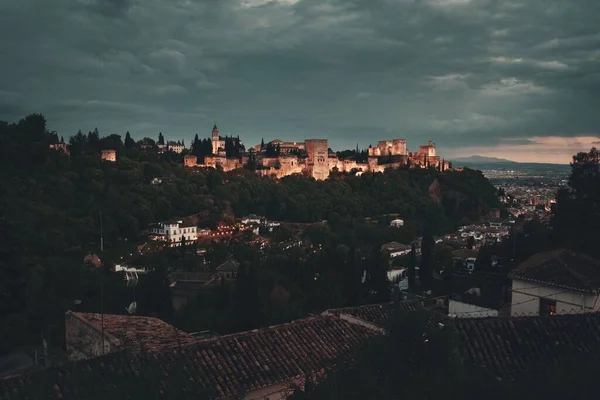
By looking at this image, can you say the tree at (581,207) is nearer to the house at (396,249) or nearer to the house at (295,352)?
the house at (295,352)

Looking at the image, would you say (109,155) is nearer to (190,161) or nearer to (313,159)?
(190,161)

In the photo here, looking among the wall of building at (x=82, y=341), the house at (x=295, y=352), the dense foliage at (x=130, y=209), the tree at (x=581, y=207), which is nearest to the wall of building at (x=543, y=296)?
the house at (x=295, y=352)

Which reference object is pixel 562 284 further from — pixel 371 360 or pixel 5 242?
pixel 5 242

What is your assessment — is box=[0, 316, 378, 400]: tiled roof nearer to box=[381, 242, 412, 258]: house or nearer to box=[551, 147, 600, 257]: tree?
box=[551, 147, 600, 257]: tree

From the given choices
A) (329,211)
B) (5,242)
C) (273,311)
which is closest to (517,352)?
(273,311)

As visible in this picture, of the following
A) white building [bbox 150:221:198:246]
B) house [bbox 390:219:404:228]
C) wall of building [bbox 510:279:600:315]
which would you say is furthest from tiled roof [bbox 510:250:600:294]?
house [bbox 390:219:404:228]

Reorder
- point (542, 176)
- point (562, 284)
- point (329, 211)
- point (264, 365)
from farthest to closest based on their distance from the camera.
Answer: point (542, 176) → point (329, 211) → point (562, 284) → point (264, 365)
